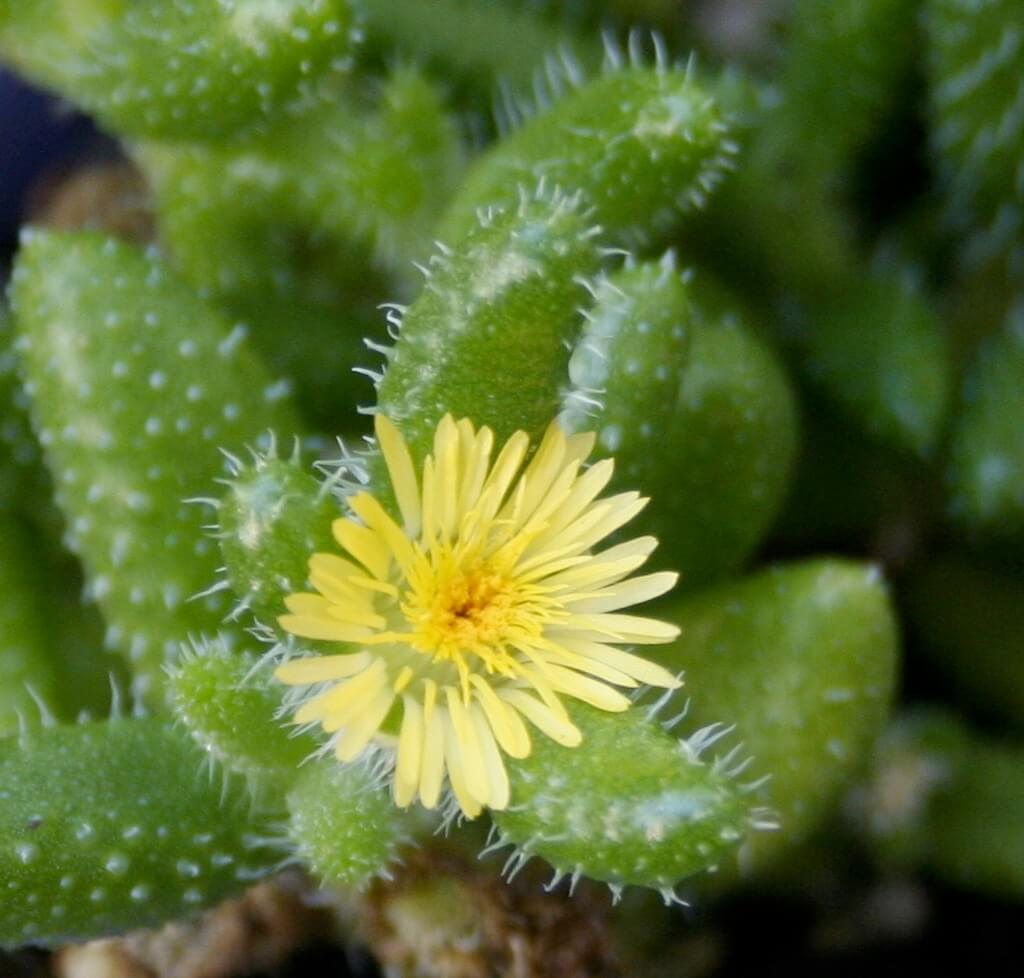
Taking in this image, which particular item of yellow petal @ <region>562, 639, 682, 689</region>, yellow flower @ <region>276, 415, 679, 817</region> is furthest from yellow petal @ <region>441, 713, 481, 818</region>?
yellow petal @ <region>562, 639, 682, 689</region>

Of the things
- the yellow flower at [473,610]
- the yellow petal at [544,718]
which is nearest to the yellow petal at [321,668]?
the yellow flower at [473,610]

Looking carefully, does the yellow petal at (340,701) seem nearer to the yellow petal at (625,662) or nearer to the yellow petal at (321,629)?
the yellow petal at (321,629)

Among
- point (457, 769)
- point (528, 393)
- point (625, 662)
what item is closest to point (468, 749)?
point (457, 769)

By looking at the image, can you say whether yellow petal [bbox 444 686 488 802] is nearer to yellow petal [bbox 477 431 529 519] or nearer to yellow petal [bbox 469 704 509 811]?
yellow petal [bbox 469 704 509 811]

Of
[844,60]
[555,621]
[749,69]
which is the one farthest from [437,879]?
[749,69]

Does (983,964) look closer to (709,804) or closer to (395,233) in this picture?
(709,804)
